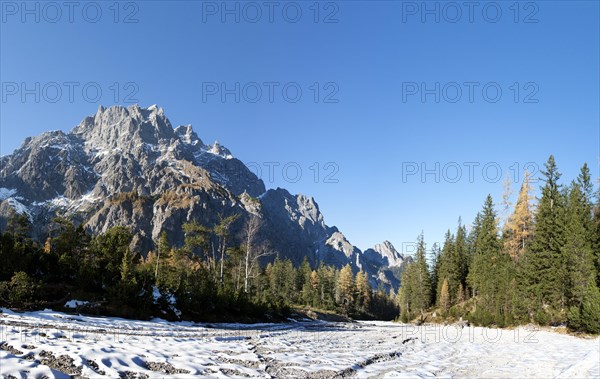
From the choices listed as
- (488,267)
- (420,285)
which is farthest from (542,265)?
(420,285)

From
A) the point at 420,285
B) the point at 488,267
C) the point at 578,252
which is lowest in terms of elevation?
the point at 420,285

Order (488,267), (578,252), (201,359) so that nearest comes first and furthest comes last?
1. (201,359)
2. (578,252)
3. (488,267)

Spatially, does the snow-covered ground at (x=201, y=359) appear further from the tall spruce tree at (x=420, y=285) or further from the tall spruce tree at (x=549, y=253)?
the tall spruce tree at (x=420, y=285)

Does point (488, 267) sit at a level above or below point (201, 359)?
above

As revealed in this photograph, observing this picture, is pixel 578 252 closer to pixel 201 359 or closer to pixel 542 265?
pixel 542 265

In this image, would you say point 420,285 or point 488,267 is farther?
point 420,285

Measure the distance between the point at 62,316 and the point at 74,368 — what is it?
32.8 feet

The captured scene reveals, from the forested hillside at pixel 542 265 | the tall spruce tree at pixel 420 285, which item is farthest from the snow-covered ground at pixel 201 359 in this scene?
the tall spruce tree at pixel 420 285

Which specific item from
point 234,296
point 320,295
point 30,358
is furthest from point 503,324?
point 320,295

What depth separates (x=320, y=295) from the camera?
9512cm

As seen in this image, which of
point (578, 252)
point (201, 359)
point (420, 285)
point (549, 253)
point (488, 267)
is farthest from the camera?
point (420, 285)

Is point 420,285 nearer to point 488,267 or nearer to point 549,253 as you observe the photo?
point 488,267

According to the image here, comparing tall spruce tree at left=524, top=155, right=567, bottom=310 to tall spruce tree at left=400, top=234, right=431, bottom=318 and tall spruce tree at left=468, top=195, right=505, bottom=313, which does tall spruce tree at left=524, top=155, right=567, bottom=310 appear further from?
tall spruce tree at left=400, top=234, right=431, bottom=318

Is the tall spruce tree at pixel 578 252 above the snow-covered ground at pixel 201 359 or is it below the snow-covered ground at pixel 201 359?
above
